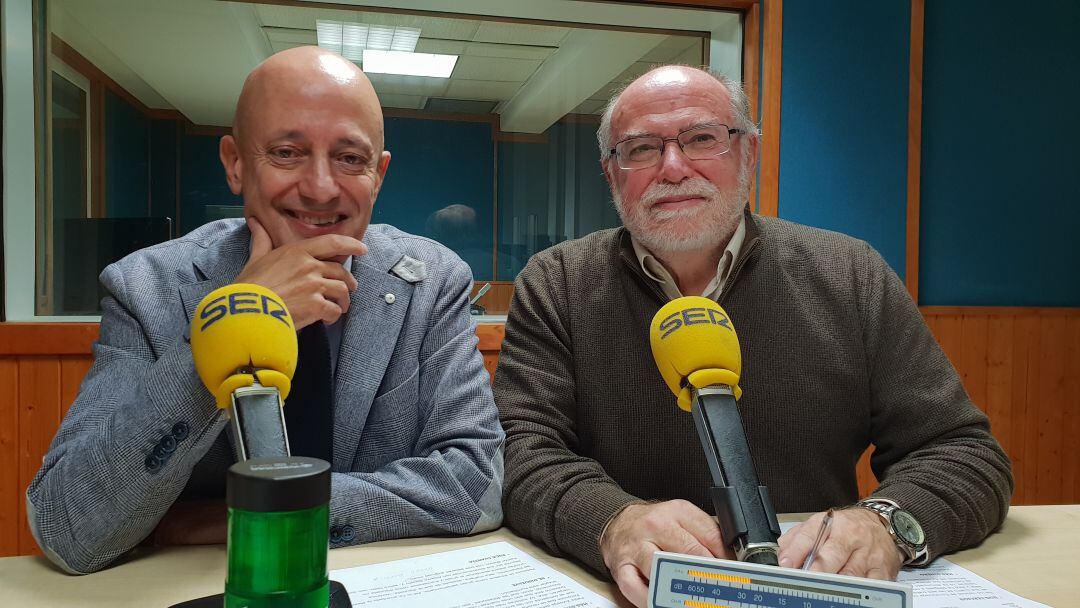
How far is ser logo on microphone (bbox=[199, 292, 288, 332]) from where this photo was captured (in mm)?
679

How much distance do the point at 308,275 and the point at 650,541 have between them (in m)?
0.62

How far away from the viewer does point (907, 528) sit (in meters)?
1.00

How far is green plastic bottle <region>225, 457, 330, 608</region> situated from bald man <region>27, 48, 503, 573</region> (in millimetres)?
617

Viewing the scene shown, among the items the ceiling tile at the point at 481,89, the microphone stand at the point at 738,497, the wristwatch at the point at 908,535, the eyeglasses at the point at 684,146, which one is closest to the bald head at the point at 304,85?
the eyeglasses at the point at 684,146

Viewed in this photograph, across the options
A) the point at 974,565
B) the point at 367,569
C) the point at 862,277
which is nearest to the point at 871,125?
the point at 862,277

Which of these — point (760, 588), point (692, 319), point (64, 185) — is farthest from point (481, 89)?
point (760, 588)

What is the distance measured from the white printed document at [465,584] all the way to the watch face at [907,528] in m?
0.42

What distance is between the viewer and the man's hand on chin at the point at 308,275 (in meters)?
1.09

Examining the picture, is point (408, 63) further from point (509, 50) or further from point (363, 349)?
point (363, 349)

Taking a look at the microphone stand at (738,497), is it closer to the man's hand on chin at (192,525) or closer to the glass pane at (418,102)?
the man's hand on chin at (192,525)

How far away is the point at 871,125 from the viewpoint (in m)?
2.89

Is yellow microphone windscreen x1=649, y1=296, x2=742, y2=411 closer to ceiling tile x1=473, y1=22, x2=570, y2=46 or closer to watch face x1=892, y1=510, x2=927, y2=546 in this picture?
watch face x1=892, y1=510, x2=927, y2=546

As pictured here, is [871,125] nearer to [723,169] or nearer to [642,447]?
[723,169]

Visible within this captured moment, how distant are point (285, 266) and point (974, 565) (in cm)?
107
